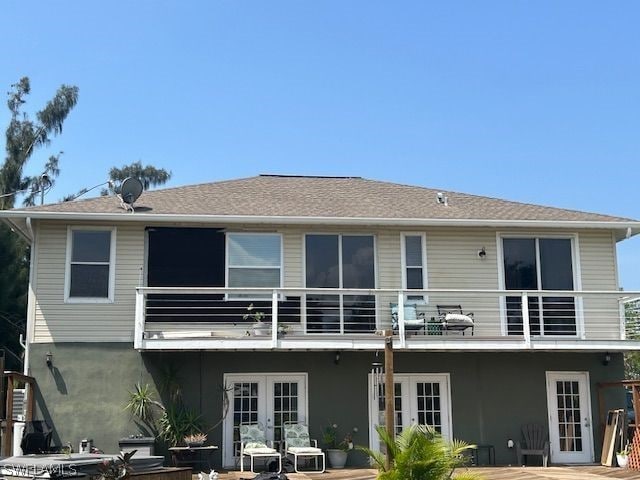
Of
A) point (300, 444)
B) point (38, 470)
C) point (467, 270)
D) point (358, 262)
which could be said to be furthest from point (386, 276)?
point (38, 470)

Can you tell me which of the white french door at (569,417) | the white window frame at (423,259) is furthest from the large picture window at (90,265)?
the white french door at (569,417)

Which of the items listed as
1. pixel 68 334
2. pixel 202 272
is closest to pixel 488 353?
pixel 202 272

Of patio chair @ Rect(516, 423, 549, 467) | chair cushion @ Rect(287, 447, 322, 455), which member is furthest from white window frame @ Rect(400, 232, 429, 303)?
chair cushion @ Rect(287, 447, 322, 455)

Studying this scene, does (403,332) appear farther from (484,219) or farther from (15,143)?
(15,143)

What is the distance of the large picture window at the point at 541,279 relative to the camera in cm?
1680

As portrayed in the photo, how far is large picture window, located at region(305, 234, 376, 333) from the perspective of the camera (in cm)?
1622

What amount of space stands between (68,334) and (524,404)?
374 inches

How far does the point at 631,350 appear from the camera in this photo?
15.7 metres

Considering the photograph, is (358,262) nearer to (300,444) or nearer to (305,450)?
(300,444)

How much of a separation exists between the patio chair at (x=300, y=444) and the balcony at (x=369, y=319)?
1743mm

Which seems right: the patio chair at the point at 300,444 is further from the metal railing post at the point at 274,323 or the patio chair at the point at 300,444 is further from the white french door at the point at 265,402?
the metal railing post at the point at 274,323

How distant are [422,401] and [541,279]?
3.76 m

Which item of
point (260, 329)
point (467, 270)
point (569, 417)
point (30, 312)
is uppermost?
point (467, 270)

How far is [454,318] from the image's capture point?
15680 millimetres
